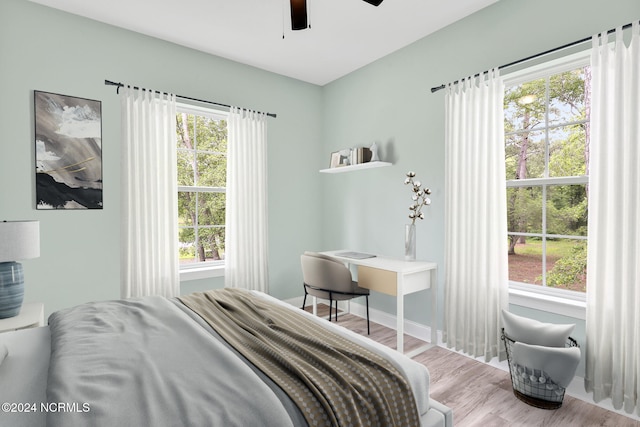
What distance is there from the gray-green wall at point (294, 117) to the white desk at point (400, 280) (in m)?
0.18

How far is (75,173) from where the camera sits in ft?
8.75

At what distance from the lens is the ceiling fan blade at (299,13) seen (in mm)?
1793

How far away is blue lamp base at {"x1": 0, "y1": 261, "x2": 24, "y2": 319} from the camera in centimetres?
196

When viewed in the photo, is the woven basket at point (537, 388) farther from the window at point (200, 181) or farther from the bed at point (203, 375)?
the window at point (200, 181)

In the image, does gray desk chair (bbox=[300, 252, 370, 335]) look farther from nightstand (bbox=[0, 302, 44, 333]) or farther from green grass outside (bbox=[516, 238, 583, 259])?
nightstand (bbox=[0, 302, 44, 333])

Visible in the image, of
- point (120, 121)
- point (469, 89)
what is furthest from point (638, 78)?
point (120, 121)

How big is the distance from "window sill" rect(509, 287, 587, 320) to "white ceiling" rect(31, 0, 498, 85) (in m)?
2.25

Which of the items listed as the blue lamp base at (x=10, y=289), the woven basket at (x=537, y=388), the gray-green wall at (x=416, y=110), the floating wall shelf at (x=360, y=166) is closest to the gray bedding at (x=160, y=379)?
the blue lamp base at (x=10, y=289)

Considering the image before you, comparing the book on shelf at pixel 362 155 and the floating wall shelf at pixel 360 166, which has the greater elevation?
the book on shelf at pixel 362 155

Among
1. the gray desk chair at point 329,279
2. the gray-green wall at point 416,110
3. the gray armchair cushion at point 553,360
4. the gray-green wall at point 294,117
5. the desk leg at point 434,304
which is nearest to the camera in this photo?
the gray armchair cushion at point 553,360

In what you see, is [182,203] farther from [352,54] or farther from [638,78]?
[638,78]

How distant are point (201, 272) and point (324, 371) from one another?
2.46 metres

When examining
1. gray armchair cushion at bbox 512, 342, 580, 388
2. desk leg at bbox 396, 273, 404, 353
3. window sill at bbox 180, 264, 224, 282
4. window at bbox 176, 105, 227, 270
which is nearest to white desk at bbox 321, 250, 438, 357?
desk leg at bbox 396, 273, 404, 353

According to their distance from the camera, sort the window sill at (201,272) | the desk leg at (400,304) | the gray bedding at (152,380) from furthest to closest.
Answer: the window sill at (201,272) → the desk leg at (400,304) → the gray bedding at (152,380)
